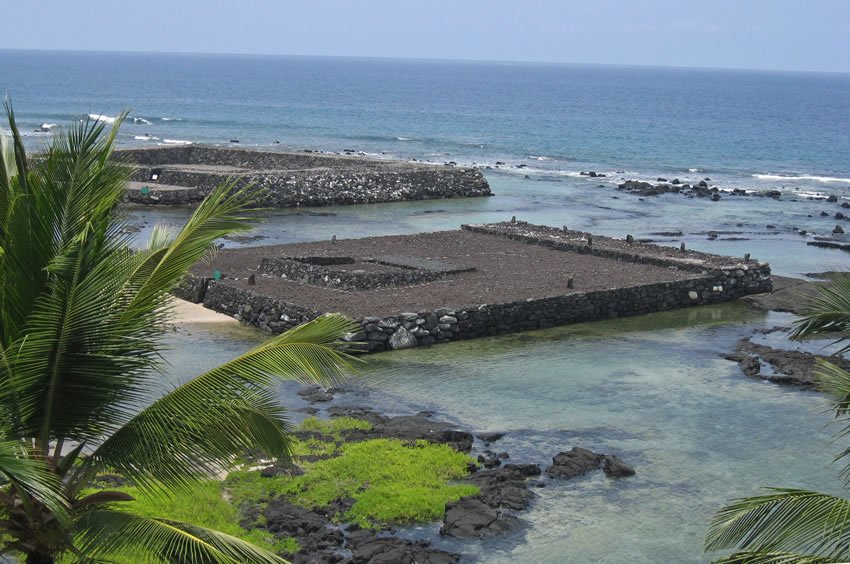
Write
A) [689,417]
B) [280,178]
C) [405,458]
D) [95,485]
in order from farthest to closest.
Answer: [280,178] < [689,417] < [405,458] < [95,485]

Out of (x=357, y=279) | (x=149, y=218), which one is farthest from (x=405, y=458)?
(x=149, y=218)

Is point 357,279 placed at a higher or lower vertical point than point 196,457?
lower

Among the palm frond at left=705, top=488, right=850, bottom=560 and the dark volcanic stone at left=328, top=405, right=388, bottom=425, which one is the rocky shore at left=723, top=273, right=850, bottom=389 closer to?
the dark volcanic stone at left=328, top=405, right=388, bottom=425

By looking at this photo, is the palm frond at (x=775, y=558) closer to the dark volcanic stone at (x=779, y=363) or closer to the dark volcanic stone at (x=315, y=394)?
the dark volcanic stone at (x=315, y=394)

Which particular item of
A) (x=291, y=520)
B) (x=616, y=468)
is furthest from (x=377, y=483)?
(x=616, y=468)

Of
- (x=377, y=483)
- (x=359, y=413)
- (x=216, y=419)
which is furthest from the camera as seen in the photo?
(x=359, y=413)

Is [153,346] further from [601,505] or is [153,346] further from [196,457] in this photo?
[601,505]

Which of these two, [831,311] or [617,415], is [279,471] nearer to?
[617,415]
